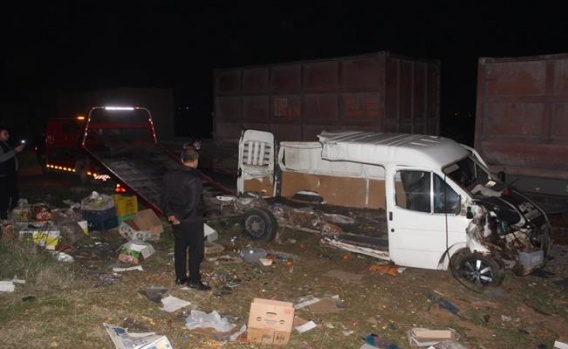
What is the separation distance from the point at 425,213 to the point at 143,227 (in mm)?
4531

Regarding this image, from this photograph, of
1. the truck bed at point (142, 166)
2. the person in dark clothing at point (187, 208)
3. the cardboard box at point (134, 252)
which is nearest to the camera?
the person in dark clothing at point (187, 208)

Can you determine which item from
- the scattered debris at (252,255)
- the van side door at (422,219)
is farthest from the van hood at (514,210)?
the scattered debris at (252,255)

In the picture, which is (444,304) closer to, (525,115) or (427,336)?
(427,336)

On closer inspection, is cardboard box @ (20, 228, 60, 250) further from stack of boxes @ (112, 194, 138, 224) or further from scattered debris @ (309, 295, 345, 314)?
scattered debris @ (309, 295, 345, 314)

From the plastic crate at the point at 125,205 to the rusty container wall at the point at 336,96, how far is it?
5630 millimetres

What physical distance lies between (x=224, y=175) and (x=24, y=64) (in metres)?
29.8

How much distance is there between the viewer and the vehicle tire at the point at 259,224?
7969 mm

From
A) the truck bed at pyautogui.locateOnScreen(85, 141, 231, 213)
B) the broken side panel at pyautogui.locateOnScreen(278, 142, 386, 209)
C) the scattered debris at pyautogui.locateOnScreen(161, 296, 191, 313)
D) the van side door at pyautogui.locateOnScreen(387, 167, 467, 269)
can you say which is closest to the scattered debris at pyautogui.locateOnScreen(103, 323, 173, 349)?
the scattered debris at pyautogui.locateOnScreen(161, 296, 191, 313)

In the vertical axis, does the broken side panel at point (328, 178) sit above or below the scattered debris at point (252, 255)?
above

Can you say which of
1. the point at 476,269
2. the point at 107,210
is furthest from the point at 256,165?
the point at 476,269

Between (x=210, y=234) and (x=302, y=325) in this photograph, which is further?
(x=210, y=234)

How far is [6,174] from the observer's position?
8305mm

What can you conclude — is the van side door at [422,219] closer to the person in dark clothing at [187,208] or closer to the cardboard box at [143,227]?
the person in dark clothing at [187,208]

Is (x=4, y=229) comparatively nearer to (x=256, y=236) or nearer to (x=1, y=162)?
(x=1, y=162)
